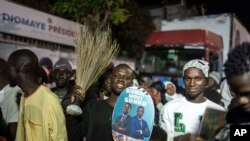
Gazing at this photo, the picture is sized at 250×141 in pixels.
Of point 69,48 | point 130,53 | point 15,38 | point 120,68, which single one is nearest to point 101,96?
point 120,68

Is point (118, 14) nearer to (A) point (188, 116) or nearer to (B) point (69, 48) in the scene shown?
(B) point (69, 48)

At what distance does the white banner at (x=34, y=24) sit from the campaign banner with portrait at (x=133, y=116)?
17.2ft

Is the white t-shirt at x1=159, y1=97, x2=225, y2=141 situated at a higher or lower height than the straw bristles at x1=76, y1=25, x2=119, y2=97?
lower

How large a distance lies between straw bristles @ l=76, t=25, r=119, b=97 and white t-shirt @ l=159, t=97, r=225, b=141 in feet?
3.09

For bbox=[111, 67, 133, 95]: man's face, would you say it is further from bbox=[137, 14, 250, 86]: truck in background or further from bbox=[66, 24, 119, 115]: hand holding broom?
bbox=[137, 14, 250, 86]: truck in background

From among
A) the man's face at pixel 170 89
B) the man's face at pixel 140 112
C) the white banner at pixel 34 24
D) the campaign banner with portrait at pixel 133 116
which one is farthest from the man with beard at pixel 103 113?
the white banner at pixel 34 24

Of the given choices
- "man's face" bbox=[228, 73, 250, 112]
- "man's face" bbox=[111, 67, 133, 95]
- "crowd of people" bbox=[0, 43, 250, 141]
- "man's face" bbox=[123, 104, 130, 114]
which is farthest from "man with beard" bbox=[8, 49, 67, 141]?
"man's face" bbox=[228, 73, 250, 112]

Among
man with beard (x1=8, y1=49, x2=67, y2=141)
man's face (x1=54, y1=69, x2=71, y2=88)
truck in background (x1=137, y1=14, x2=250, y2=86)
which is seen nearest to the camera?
man with beard (x1=8, y1=49, x2=67, y2=141)

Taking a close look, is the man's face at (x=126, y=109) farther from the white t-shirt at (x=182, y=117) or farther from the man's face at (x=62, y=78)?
the man's face at (x=62, y=78)

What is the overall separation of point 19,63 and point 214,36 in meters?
9.24

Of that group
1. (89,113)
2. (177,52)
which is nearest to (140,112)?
(89,113)

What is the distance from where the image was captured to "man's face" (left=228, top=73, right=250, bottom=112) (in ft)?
5.08

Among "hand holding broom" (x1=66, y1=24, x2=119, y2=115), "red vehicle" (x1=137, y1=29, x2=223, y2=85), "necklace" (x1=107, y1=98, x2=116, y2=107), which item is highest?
"red vehicle" (x1=137, y1=29, x2=223, y2=85)

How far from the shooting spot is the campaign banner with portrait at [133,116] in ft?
8.93
